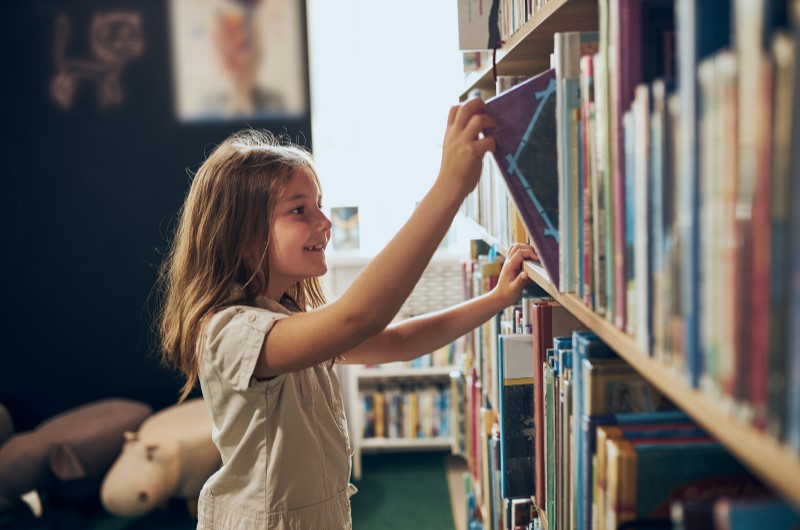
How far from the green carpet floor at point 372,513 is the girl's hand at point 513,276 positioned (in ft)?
5.62

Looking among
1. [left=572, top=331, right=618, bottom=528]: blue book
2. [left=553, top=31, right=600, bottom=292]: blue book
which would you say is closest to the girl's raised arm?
[left=553, top=31, right=600, bottom=292]: blue book

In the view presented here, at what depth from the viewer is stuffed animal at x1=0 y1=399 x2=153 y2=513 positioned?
2783mm

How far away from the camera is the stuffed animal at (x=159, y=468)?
2686mm

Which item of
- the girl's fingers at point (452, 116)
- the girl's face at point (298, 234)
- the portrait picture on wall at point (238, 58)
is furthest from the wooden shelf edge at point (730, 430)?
the portrait picture on wall at point (238, 58)

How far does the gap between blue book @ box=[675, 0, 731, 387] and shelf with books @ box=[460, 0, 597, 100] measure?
40 cm

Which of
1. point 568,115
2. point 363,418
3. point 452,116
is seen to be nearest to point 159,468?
point 363,418

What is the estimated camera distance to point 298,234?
4.27 feet

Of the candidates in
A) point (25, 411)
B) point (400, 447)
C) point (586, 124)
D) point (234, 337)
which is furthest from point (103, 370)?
point (586, 124)

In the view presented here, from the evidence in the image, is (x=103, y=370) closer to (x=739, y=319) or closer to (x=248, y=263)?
(x=248, y=263)

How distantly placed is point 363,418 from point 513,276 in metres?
2.20

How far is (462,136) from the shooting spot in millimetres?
941

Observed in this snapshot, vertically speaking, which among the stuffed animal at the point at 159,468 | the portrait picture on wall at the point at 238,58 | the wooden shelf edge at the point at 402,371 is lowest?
the stuffed animal at the point at 159,468

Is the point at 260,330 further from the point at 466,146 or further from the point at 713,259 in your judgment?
the point at 713,259

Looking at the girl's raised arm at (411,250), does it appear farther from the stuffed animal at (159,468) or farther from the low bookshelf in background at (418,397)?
the low bookshelf in background at (418,397)
